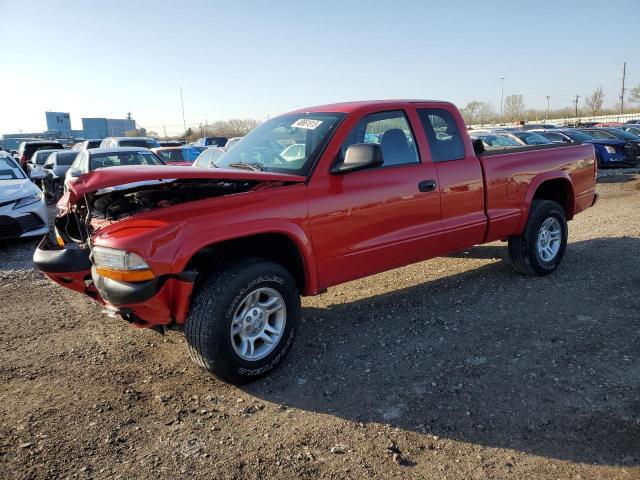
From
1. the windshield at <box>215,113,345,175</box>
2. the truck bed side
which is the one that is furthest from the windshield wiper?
the truck bed side

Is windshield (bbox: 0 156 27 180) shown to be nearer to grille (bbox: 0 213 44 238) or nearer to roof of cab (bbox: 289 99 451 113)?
grille (bbox: 0 213 44 238)

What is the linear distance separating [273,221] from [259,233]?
5.1 inches

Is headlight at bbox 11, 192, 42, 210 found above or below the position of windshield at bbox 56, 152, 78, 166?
below

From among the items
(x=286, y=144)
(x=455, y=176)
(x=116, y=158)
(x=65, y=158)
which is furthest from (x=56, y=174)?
(x=455, y=176)

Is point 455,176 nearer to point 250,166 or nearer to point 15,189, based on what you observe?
point 250,166

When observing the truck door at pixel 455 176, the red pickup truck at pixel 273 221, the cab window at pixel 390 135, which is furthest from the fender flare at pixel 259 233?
the truck door at pixel 455 176

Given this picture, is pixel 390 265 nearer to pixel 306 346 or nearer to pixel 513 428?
pixel 306 346

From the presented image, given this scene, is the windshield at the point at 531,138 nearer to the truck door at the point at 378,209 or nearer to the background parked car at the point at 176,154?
the background parked car at the point at 176,154

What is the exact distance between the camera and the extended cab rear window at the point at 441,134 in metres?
4.73

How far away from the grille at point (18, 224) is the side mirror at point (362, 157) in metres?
6.47

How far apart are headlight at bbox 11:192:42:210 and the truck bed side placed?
709 centimetres

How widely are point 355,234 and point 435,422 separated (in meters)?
1.57

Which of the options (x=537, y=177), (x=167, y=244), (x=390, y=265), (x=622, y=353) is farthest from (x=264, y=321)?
(x=537, y=177)

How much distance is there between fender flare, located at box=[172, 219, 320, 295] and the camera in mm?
3195
